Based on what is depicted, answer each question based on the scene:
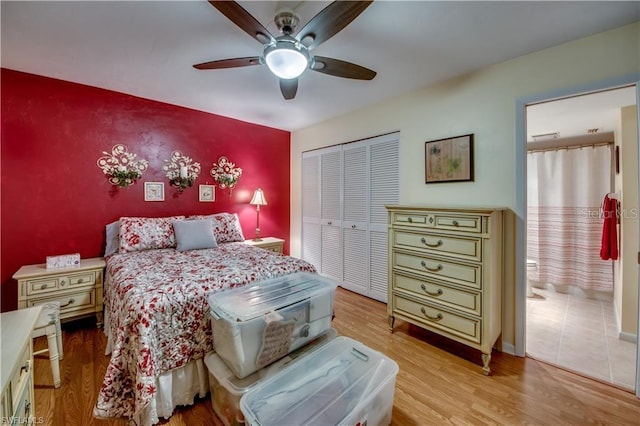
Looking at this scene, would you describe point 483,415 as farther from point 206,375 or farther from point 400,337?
point 206,375

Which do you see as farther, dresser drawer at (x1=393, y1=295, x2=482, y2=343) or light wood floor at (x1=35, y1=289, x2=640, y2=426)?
dresser drawer at (x1=393, y1=295, x2=482, y2=343)

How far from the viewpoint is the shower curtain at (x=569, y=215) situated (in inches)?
132

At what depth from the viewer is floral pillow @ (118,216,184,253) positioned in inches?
107

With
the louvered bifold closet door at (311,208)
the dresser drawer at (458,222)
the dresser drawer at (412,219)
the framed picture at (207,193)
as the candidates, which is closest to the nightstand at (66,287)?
the framed picture at (207,193)

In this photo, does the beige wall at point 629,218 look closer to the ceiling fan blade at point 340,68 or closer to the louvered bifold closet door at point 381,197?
the louvered bifold closet door at point 381,197

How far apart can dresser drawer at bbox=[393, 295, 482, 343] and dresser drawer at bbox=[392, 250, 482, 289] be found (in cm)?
27

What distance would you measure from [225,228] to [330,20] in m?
2.66

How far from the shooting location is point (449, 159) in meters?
2.59

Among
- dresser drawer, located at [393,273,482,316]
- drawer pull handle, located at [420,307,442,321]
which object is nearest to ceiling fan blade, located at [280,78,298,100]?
dresser drawer, located at [393,273,482,316]

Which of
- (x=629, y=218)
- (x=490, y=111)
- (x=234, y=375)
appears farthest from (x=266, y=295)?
(x=629, y=218)

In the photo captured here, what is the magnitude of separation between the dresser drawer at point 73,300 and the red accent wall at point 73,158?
54cm

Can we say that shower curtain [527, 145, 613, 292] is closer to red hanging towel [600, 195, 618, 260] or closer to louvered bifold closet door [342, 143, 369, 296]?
red hanging towel [600, 195, 618, 260]

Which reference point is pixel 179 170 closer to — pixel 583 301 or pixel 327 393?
pixel 327 393

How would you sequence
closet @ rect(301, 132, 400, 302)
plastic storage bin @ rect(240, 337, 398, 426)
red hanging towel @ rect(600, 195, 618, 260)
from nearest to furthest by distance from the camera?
1. plastic storage bin @ rect(240, 337, 398, 426)
2. red hanging towel @ rect(600, 195, 618, 260)
3. closet @ rect(301, 132, 400, 302)
